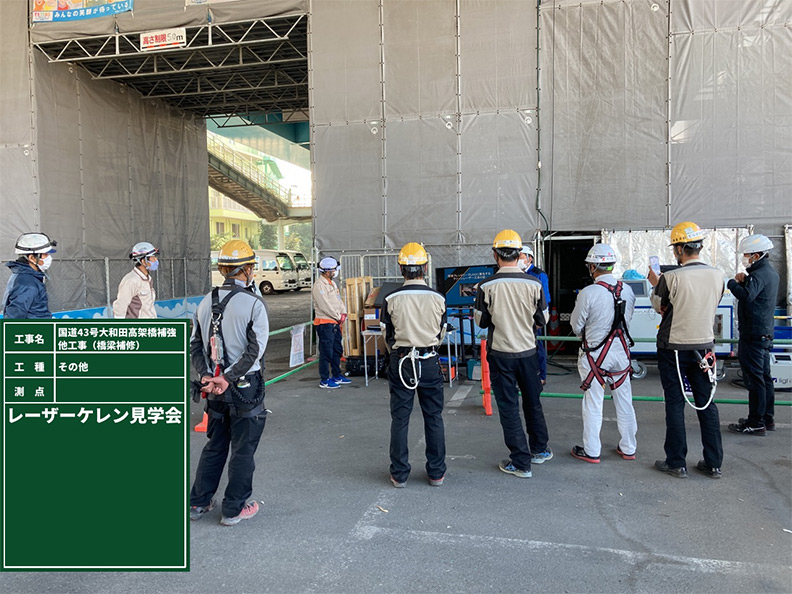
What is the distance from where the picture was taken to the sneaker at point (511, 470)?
4980mm

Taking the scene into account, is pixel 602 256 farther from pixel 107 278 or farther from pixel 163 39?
pixel 107 278

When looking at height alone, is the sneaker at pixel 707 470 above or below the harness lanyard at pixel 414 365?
below

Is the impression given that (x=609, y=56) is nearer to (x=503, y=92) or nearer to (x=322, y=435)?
(x=503, y=92)

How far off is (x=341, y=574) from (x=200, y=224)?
18973 mm

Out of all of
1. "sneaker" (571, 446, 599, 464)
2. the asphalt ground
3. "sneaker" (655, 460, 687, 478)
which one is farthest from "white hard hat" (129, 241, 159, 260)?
"sneaker" (655, 460, 687, 478)

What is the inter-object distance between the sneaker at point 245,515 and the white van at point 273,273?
82.2 ft

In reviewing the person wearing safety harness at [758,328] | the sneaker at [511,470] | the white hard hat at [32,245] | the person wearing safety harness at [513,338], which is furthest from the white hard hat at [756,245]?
the white hard hat at [32,245]

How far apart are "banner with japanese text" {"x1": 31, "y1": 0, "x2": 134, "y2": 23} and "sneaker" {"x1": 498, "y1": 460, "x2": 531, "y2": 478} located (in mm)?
13816

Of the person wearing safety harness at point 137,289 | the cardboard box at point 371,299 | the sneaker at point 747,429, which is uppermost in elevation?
the person wearing safety harness at point 137,289

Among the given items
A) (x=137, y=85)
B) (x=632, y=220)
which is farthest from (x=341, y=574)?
(x=137, y=85)

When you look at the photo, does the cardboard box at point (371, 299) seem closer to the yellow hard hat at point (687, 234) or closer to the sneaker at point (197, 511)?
the yellow hard hat at point (687, 234)

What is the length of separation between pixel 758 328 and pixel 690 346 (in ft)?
5.92

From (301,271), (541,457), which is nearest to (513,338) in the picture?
(541,457)

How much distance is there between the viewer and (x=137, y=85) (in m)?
17.5
